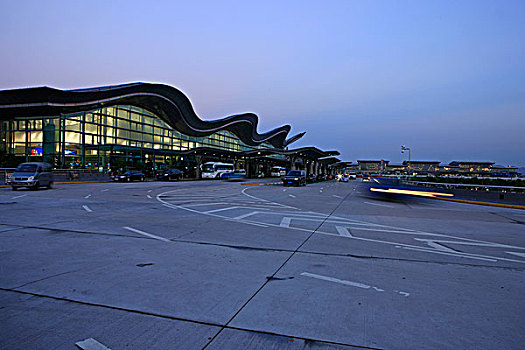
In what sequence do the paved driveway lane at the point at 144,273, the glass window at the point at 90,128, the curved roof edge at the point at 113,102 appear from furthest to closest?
the glass window at the point at 90,128 → the curved roof edge at the point at 113,102 → the paved driveway lane at the point at 144,273

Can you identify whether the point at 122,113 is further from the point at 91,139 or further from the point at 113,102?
the point at 91,139

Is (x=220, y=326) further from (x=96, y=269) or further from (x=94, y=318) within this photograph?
(x=96, y=269)

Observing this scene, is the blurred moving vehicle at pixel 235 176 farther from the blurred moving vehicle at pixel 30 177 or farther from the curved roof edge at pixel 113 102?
the blurred moving vehicle at pixel 30 177

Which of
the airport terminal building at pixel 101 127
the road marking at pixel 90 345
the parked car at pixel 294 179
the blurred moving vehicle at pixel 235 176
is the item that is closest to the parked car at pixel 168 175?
the airport terminal building at pixel 101 127

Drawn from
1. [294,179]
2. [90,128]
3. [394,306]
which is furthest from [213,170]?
[394,306]

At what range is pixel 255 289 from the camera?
4.26 m

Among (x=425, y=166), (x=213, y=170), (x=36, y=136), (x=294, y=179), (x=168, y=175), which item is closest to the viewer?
(x=294, y=179)

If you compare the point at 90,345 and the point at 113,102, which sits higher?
the point at 113,102

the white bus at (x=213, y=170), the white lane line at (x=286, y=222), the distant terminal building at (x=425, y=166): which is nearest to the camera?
the white lane line at (x=286, y=222)

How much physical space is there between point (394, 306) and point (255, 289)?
1.80 meters

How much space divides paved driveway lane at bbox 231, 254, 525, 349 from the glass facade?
1711 inches

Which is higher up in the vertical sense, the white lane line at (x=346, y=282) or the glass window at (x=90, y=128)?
the glass window at (x=90, y=128)

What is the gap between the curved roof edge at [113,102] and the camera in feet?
125

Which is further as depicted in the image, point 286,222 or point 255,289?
point 286,222
